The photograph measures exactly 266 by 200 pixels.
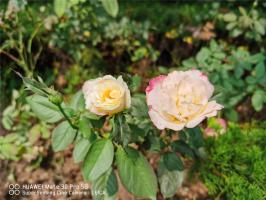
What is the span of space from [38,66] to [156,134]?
47.1 inches

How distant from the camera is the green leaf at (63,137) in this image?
5.28 ft

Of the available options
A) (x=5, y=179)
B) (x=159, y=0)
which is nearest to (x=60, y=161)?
(x=5, y=179)

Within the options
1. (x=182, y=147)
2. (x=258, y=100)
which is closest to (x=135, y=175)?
(x=182, y=147)

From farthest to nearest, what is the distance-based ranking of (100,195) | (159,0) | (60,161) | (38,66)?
(159,0) → (38,66) → (60,161) → (100,195)

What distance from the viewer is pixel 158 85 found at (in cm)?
142

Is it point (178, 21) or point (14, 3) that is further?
point (178, 21)

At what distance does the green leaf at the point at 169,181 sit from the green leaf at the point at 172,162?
0.04 ft

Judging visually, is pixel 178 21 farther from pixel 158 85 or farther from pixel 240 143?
pixel 158 85

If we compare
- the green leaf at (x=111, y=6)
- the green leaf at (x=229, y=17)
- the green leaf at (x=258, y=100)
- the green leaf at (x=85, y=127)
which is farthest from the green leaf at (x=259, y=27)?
the green leaf at (x=85, y=127)

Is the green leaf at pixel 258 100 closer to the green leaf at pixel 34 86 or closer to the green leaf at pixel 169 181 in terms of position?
the green leaf at pixel 169 181

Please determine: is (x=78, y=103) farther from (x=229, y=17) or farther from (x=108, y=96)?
(x=229, y=17)

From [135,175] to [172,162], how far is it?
24 cm

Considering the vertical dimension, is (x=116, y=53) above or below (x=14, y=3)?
below

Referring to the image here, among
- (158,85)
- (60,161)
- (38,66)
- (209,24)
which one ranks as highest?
(158,85)
